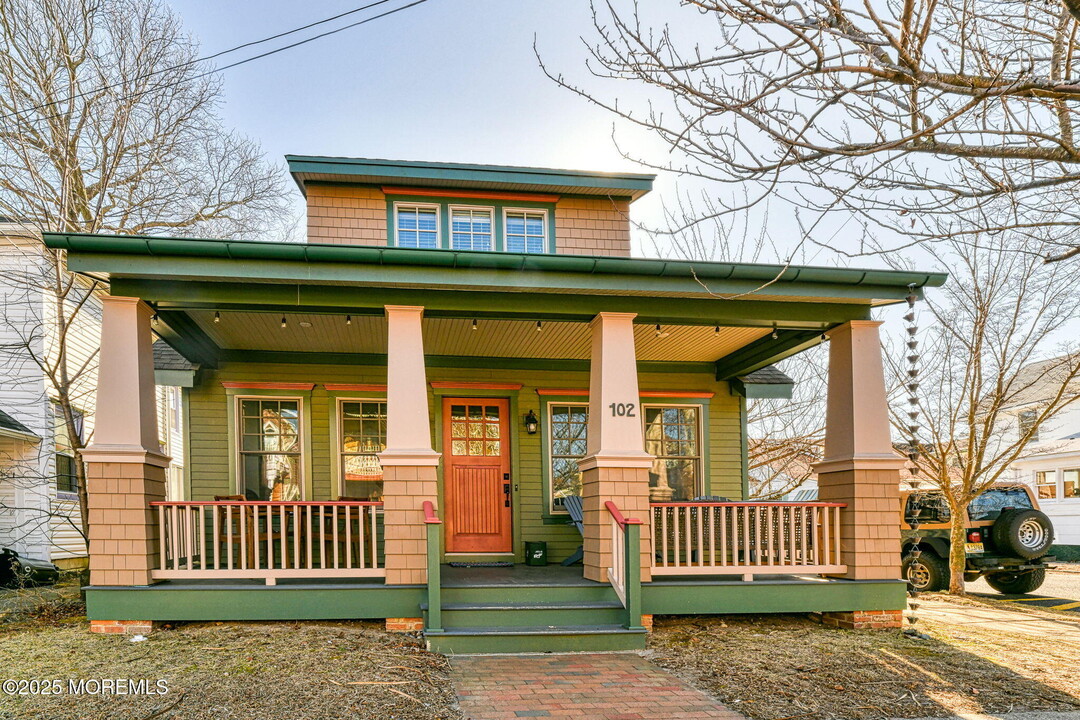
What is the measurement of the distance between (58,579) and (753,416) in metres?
15.1

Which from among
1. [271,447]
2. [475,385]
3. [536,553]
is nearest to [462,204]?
[475,385]

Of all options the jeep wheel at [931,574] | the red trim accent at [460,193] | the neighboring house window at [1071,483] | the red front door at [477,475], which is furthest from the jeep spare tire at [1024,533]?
the neighboring house window at [1071,483]

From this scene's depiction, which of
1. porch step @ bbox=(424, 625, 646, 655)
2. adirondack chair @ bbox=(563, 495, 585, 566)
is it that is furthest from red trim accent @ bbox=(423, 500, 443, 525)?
adirondack chair @ bbox=(563, 495, 585, 566)

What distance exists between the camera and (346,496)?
31.7 ft

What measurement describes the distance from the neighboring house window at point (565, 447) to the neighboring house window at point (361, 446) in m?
2.18

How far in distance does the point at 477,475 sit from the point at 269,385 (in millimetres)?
2807

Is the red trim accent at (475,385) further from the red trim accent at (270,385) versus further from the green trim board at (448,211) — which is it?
the green trim board at (448,211)

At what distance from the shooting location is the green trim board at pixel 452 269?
262 inches

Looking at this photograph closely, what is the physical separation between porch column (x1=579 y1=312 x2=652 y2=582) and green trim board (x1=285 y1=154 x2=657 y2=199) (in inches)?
119

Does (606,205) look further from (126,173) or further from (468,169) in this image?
(126,173)

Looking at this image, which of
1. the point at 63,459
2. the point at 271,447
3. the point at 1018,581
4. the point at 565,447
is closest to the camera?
the point at 271,447

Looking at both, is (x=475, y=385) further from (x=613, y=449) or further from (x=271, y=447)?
(x=613, y=449)

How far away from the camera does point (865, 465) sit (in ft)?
24.9

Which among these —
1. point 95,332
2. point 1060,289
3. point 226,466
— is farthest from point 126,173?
point 1060,289
